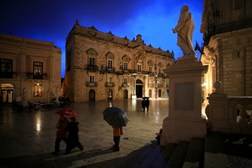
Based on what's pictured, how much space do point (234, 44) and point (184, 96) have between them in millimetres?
10285

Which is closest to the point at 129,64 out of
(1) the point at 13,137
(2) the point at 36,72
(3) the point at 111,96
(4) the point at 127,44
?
(4) the point at 127,44

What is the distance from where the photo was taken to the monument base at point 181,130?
441cm

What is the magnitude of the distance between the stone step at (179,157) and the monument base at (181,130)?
0.23 metres

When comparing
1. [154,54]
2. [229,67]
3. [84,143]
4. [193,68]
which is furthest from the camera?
[154,54]

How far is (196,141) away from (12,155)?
536cm

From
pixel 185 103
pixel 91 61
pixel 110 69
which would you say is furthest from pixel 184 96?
pixel 110 69

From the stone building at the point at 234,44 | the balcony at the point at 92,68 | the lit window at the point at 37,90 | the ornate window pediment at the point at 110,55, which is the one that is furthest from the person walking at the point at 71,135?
the ornate window pediment at the point at 110,55

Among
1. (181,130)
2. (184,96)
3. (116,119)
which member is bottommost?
(181,130)

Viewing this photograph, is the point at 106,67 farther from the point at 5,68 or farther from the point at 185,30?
the point at 185,30

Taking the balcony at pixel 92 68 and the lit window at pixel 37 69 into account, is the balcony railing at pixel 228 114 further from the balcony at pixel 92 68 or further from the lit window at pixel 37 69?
the balcony at pixel 92 68

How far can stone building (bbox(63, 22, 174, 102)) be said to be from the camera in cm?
2991

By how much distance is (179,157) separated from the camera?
3.77m

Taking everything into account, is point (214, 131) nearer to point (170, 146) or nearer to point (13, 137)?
point (170, 146)

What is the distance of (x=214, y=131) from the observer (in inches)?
178
